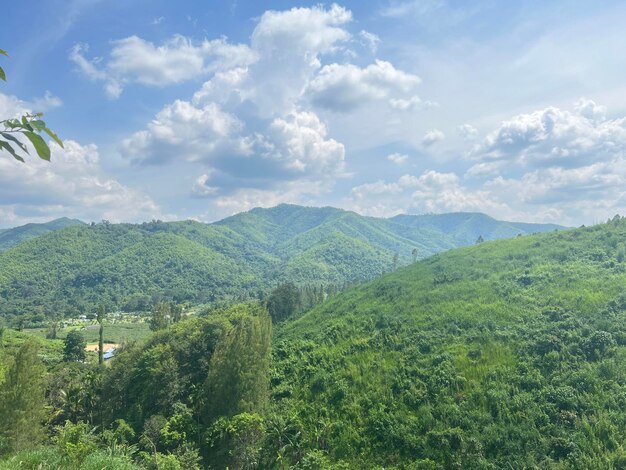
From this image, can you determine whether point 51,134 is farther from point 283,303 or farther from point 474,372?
point 283,303

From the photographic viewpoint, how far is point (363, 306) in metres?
74.2

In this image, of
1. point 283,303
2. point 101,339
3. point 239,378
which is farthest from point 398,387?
point 101,339

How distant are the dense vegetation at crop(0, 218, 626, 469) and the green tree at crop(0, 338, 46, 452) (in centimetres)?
76

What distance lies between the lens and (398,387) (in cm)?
4706

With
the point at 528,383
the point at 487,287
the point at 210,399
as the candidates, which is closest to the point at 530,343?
the point at 528,383

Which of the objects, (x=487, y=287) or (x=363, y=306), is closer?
(x=487, y=287)

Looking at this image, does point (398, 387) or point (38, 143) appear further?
point (398, 387)

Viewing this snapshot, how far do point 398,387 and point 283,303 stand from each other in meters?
53.9

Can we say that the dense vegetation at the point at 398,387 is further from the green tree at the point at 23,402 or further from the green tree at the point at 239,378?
the green tree at the point at 23,402

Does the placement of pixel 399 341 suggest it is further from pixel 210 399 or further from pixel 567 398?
pixel 210 399

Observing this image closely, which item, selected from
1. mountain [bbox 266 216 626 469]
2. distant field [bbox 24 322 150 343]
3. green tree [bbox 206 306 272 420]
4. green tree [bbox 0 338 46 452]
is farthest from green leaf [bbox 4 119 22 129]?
distant field [bbox 24 322 150 343]

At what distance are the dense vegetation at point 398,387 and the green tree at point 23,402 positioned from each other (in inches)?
29.8

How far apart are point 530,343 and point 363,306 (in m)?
31.1

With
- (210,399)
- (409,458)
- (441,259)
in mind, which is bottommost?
(409,458)
